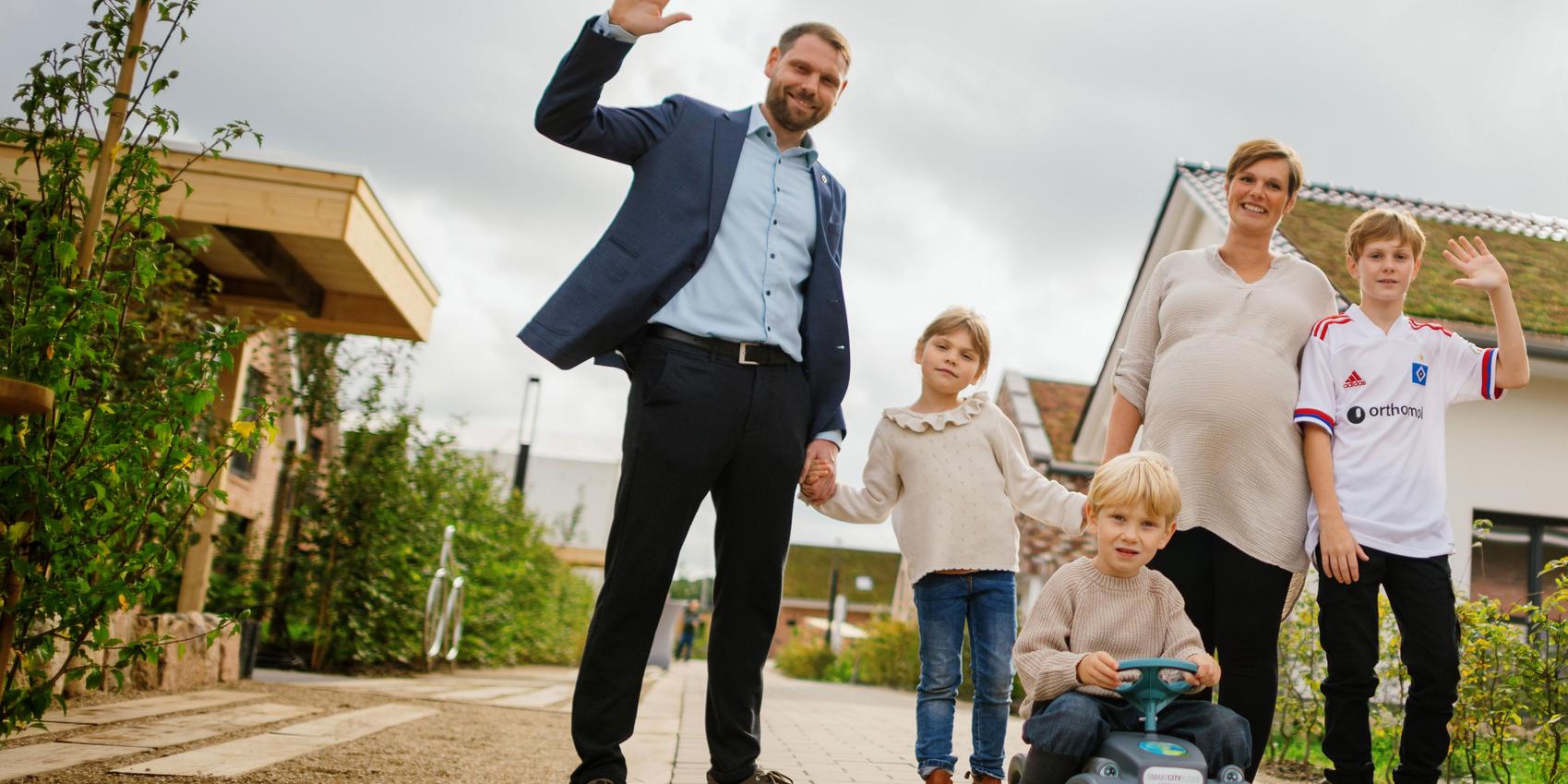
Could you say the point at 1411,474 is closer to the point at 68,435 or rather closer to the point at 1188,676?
the point at 1188,676

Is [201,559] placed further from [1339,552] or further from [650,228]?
[1339,552]

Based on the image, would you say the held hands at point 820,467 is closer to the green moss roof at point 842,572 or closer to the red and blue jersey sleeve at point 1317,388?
the red and blue jersey sleeve at point 1317,388

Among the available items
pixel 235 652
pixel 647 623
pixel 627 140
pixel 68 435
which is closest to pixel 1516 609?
pixel 647 623

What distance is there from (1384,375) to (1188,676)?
3.67 feet

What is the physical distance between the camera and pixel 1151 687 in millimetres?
2441

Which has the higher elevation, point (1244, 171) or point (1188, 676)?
point (1244, 171)

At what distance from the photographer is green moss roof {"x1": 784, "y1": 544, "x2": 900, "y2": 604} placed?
196 feet

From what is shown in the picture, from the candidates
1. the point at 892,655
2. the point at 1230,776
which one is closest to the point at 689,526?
the point at 1230,776

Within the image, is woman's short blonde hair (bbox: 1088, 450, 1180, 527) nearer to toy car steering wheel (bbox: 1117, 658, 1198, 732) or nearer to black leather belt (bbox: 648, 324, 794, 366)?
toy car steering wheel (bbox: 1117, 658, 1198, 732)

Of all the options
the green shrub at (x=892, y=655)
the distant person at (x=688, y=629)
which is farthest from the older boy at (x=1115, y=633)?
the distant person at (x=688, y=629)

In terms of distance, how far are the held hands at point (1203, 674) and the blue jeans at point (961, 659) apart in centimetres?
111

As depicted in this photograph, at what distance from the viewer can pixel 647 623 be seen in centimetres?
295

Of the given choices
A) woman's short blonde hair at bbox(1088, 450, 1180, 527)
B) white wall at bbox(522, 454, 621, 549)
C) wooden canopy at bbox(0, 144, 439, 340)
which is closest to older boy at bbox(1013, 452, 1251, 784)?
woman's short blonde hair at bbox(1088, 450, 1180, 527)

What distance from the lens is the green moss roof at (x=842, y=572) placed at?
59812mm
